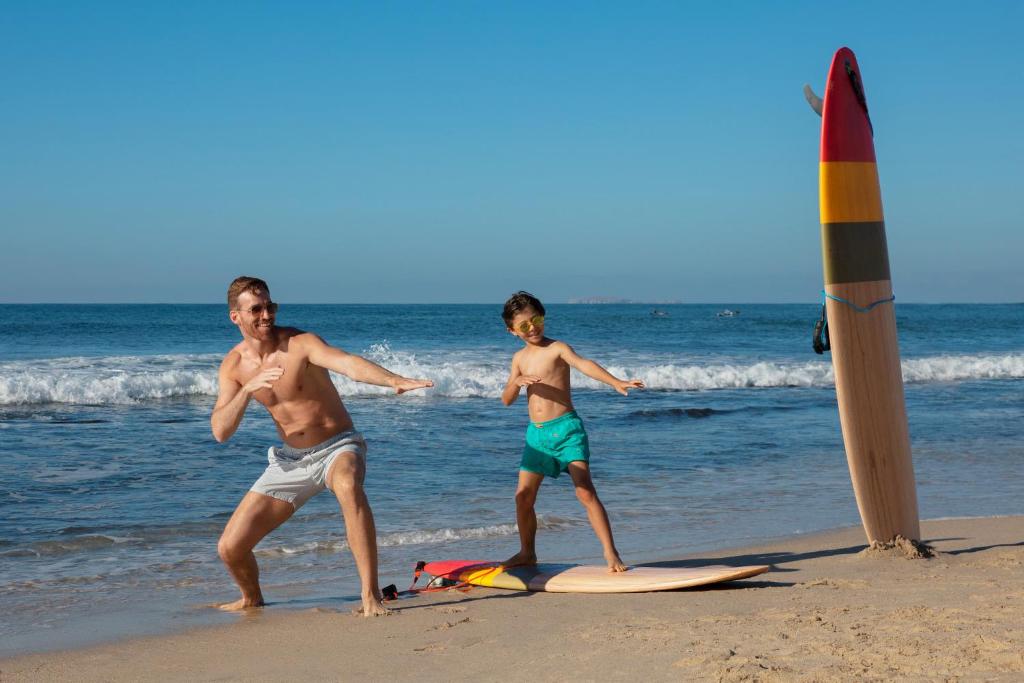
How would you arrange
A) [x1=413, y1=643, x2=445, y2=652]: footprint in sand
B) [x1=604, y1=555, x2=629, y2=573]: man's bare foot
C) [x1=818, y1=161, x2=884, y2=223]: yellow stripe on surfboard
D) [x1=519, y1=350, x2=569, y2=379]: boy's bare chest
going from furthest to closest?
[x1=818, y1=161, x2=884, y2=223]: yellow stripe on surfboard, [x1=519, y1=350, x2=569, y2=379]: boy's bare chest, [x1=604, y1=555, x2=629, y2=573]: man's bare foot, [x1=413, y1=643, x2=445, y2=652]: footprint in sand

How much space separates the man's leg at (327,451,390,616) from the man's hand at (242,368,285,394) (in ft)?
2.01

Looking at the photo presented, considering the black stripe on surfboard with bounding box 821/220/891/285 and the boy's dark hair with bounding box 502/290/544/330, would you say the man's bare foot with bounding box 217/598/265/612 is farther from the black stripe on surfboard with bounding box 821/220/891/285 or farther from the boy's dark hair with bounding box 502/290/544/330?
the black stripe on surfboard with bounding box 821/220/891/285

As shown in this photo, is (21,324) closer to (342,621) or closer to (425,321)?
(425,321)

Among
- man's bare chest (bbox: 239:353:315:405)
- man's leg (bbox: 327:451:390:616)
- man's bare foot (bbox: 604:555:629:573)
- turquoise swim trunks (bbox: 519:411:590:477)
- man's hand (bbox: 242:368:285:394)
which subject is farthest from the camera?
turquoise swim trunks (bbox: 519:411:590:477)

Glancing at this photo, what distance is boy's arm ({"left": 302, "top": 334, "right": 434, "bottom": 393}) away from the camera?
4.57 meters

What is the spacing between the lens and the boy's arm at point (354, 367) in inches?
180

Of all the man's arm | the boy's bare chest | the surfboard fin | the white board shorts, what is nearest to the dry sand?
the white board shorts

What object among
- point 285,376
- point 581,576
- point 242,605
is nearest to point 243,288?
point 285,376

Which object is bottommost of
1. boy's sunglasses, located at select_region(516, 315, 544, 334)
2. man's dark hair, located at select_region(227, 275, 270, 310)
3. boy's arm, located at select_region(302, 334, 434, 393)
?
boy's arm, located at select_region(302, 334, 434, 393)

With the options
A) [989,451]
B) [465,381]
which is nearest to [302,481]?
[989,451]

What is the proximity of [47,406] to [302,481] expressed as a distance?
509 inches

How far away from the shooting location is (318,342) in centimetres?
520

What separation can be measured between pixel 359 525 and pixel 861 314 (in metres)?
3.35

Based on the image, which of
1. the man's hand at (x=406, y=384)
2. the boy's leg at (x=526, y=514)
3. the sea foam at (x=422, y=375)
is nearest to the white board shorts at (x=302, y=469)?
the man's hand at (x=406, y=384)
